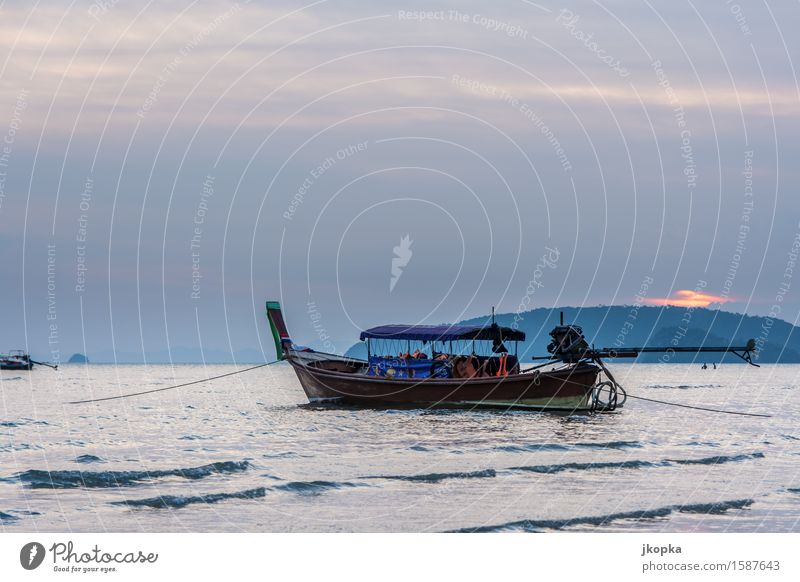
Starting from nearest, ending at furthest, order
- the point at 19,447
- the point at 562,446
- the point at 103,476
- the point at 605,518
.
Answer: the point at 605,518
the point at 103,476
the point at 562,446
the point at 19,447

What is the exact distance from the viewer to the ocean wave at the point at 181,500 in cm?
2788

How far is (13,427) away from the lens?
2215 inches

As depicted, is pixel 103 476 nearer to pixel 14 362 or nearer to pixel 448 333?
pixel 448 333

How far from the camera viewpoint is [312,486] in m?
31.3

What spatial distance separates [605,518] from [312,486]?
9.51 m

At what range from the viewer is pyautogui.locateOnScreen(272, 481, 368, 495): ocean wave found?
30.5 m

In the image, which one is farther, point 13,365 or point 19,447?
point 13,365

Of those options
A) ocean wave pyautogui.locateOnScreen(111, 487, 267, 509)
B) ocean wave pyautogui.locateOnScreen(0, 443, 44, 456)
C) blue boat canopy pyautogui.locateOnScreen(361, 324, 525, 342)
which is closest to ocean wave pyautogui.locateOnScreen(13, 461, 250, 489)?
ocean wave pyautogui.locateOnScreen(111, 487, 267, 509)

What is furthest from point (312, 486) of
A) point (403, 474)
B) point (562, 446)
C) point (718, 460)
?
point (718, 460)

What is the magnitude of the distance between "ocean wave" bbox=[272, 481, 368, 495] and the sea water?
0.15 meters

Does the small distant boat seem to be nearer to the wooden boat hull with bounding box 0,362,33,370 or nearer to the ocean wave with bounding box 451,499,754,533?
the wooden boat hull with bounding box 0,362,33,370

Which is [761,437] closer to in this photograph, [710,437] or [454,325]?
[710,437]

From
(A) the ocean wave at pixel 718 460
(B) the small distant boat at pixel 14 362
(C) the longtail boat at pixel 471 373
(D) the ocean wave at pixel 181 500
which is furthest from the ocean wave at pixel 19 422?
(B) the small distant boat at pixel 14 362

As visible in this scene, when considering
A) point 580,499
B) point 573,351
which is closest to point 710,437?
point 573,351
